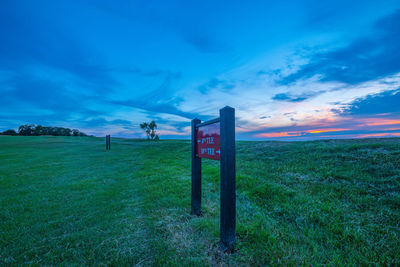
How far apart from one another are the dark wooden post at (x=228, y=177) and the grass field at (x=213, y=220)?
27cm

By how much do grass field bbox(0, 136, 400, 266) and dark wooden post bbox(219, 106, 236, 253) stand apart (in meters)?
0.27

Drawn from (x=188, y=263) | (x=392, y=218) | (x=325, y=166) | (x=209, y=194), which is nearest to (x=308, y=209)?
(x=392, y=218)

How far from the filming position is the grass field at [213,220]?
9.21ft

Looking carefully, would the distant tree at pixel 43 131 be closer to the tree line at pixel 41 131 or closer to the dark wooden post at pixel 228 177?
the tree line at pixel 41 131

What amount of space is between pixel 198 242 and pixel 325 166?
6.19m

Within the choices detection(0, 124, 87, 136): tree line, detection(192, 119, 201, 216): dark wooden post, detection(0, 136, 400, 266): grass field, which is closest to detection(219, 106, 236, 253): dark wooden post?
detection(0, 136, 400, 266): grass field

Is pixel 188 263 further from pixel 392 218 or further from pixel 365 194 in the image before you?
pixel 365 194

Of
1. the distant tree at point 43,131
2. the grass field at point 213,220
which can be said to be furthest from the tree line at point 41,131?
the grass field at point 213,220

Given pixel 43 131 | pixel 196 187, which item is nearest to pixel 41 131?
pixel 43 131

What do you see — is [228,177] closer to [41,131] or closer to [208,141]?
[208,141]

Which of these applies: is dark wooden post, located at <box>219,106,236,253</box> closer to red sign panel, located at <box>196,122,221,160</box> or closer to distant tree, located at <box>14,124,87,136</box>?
red sign panel, located at <box>196,122,221,160</box>

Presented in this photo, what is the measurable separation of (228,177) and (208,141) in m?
0.94

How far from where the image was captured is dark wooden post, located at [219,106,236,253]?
9.44 feet

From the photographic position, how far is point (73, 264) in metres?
2.69
